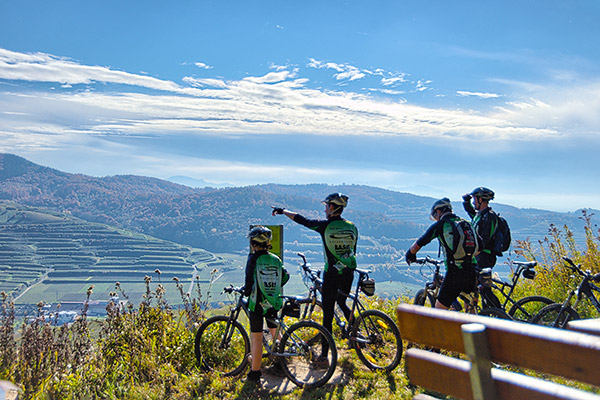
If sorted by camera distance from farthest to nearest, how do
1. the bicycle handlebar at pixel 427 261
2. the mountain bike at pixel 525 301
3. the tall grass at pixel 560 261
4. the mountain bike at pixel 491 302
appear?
the tall grass at pixel 560 261 < the bicycle handlebar at pixel 427 261 < the mountain bike at pixel 525 301 < the mountain bike at pixel 491 302

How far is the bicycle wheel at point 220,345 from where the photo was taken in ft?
22.5

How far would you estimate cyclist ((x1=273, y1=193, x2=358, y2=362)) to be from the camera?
22.0ft

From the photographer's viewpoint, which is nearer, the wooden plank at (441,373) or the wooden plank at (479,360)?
the wooden plank at (479,360)

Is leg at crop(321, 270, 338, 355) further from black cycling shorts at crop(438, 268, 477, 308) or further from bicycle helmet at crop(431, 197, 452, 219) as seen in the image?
bicycle helmet at crop(431, 197, 452, 219)

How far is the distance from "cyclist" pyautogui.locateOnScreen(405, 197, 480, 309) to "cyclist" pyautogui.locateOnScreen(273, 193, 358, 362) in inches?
38.8

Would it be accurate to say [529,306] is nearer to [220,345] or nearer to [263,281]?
[263,281]

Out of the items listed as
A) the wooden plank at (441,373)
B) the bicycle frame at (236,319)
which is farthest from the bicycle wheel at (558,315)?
the wooden plank at (441,373)

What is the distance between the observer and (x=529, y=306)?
773 centimetres

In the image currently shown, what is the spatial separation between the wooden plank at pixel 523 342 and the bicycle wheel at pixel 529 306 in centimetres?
596

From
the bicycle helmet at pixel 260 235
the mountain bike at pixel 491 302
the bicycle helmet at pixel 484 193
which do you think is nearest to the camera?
the bicycle helmet at pixel 260 235

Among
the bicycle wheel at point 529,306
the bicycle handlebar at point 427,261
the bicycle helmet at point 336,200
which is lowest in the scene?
the bicycle wheel at point 529,306

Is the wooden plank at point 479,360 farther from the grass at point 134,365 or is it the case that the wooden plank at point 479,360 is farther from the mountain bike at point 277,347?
the grass at point 134,365

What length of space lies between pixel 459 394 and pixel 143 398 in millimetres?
5026

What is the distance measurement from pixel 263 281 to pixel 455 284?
2.98m
